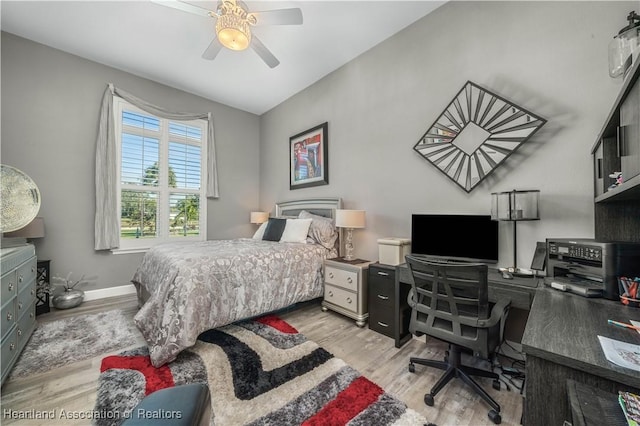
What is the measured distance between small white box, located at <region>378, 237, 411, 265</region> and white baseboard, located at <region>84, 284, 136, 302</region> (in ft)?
12.2

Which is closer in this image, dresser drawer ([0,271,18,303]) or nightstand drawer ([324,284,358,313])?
dresser drawer ([0,271,18,303])

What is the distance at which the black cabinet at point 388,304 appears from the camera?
2211mm

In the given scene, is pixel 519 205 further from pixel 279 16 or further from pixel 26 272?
pixel 26 272

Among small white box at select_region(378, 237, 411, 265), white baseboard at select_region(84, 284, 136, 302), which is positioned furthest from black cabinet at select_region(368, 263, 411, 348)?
white baseboard at select_region(84, 284, 136, 302)

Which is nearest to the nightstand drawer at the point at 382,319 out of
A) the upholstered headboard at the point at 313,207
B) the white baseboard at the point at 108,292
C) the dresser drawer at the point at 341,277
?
the dresser drawer at the point at 341,277

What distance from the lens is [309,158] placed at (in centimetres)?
399

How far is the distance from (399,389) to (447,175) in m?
1.89

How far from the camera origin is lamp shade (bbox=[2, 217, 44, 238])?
8.59 ft

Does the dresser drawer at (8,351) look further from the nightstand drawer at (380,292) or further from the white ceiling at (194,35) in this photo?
the white ceiling at (194,35)

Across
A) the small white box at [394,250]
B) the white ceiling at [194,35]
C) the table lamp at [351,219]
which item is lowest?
the small white box at [394,250]

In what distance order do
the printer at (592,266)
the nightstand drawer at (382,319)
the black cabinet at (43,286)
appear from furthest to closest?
1. the black cabinet at (43,286)
2. the nightstand drawer at (382,319)
3. the printer at (592,266)

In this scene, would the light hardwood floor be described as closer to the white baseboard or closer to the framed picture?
the white baseboard

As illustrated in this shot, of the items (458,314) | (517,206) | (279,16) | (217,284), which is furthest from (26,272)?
(517,206)

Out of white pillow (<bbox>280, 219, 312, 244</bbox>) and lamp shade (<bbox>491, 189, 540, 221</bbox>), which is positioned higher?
lamp shade (<bbox>491, 189, 540, 221</bbox>)
